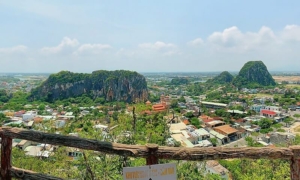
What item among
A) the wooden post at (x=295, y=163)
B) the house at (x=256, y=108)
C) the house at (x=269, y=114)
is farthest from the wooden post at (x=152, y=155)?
the house at (x=256, y=108)

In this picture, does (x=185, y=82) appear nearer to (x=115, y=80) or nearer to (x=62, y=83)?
(x=115, y=80)

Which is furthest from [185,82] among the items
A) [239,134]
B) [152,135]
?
[152,135]

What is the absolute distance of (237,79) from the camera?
8131cm

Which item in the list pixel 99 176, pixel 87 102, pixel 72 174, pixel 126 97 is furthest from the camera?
pixel 126 97

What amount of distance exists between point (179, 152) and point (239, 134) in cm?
2499

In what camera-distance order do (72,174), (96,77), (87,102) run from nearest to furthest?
(72,174)
(87,102)
(96,77)

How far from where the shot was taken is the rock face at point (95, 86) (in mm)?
53906

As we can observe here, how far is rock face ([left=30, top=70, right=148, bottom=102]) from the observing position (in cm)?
5391

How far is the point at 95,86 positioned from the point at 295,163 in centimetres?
5840

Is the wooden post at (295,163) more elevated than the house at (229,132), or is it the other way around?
the wooden post at (295,163)

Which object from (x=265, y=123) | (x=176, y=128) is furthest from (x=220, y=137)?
(x=265, y=123)

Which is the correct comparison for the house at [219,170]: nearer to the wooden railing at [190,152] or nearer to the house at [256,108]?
the wooden railing at [190,152]

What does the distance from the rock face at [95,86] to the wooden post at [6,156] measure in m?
51.5

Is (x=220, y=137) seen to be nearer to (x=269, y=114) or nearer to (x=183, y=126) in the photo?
(x=183, y=126)
